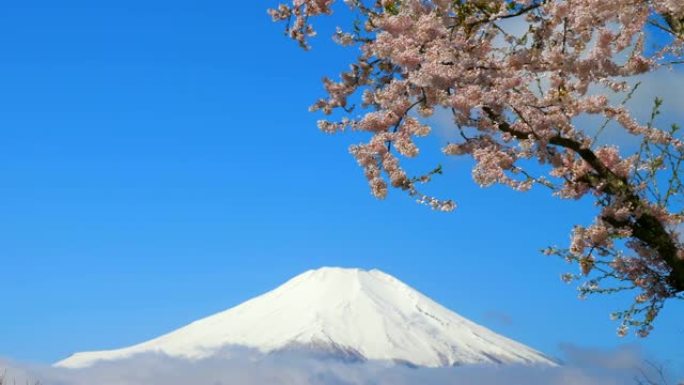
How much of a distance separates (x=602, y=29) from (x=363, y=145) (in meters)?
2.42

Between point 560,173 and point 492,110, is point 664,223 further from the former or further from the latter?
point 492,110

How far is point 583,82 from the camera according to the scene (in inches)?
346

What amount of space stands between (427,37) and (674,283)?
3.26 m

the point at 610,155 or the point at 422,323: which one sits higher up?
the point at 422,323

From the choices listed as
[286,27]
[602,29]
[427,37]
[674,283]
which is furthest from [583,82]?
[286,27]

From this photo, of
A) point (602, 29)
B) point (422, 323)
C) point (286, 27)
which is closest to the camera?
point (602, 29)

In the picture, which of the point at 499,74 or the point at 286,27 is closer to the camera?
the point at 499,74

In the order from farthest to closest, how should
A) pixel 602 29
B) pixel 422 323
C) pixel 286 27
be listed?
1. pixel 422 323
2. pixel 286 27
3. pixel 602 29

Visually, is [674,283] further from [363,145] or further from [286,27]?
[286,27]

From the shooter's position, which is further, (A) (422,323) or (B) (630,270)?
(A) (422,323)

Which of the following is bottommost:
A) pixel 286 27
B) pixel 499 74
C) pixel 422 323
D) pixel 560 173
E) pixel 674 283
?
pixel 674 283

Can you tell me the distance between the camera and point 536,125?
8695 millimetres

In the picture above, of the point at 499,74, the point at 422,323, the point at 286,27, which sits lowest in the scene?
the point at 499,74

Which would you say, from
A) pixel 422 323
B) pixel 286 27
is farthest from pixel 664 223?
pixel 422 323
